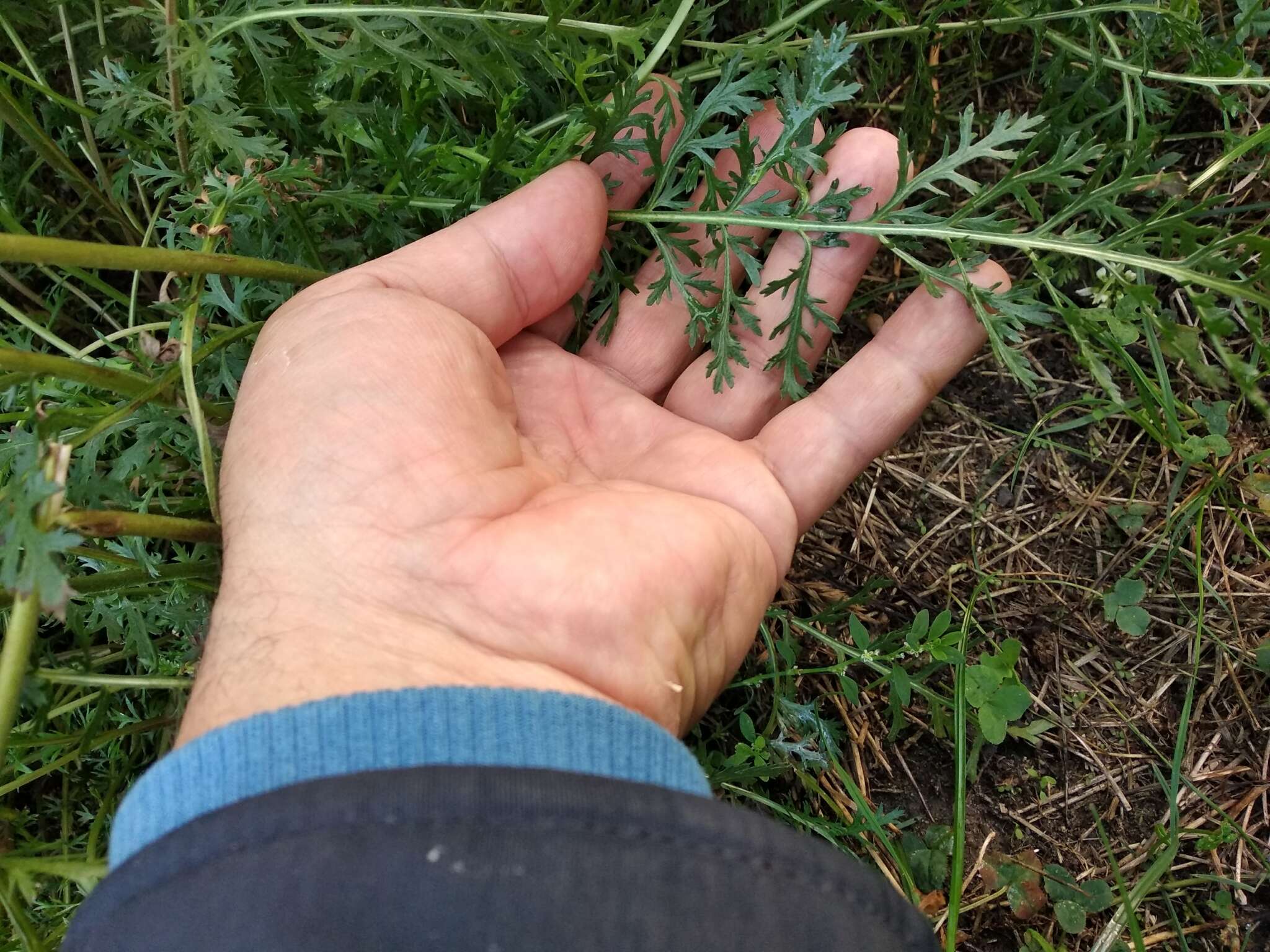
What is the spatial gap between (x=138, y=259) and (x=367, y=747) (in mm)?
1032

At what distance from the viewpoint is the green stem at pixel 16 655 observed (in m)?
1.45

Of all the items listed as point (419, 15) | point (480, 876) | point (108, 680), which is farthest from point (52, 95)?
point (480, 876)

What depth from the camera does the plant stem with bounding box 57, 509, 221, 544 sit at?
148 cm

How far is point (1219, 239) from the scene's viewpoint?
1.87 metres

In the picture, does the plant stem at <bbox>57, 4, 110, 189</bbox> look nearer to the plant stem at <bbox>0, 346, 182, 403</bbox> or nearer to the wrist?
the plant stem at <bbox>0, 346, 182, 403</bbox>

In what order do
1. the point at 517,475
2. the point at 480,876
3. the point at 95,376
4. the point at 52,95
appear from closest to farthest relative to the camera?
the point at 480,876 → the point at 95,376 → the point at 517,475 → the point at 52,95

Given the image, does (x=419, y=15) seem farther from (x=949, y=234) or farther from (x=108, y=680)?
(x=108, y=680)

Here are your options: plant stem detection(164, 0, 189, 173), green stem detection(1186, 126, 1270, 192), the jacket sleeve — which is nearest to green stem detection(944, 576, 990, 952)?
the jacket sleeve

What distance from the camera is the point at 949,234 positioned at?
2.21 meters

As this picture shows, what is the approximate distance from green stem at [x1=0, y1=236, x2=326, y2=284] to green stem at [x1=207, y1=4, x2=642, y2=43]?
0.54 m

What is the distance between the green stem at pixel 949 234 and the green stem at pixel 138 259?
868 mm

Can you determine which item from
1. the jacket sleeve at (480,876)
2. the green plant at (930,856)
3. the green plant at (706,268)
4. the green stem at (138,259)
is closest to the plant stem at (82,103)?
the green plant at (706,268)

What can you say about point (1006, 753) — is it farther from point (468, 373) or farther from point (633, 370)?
point (468, 373)

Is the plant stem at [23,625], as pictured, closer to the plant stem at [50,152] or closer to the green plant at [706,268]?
the green plant at [706,268]
